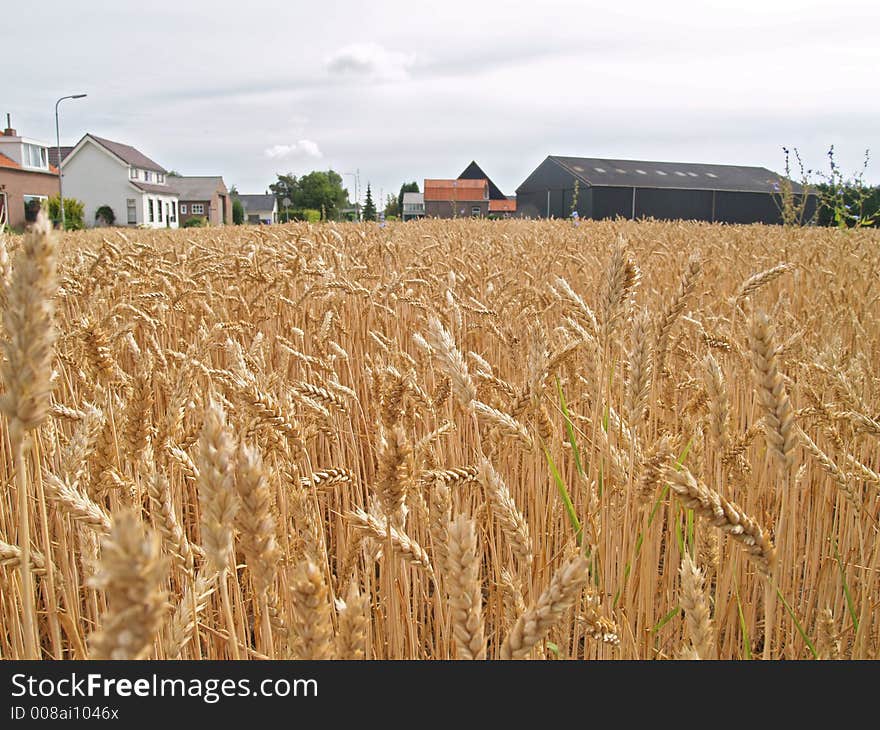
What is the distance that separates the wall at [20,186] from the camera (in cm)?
4262

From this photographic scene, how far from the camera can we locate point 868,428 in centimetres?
145

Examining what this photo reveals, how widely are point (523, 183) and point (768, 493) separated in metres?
46.0

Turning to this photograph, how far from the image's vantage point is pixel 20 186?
1761 inches

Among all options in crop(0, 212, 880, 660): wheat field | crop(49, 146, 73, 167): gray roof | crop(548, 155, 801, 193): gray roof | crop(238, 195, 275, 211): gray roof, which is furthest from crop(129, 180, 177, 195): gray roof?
crop(0, 212, 880, 660): wheat field

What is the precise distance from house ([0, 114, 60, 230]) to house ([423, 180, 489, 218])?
90.4ft

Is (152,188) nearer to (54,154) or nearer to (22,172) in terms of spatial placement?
(54,154)

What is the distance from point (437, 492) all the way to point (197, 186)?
77.5 m

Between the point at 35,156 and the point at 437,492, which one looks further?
the point at 35,156

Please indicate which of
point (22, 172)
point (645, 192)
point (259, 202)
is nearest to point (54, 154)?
point (22, 172)

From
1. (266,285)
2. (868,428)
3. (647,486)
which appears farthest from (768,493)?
(266,285)

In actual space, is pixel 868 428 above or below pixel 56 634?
above

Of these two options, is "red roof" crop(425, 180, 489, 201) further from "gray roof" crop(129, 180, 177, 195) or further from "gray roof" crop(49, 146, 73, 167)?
"gray roof" crop(49, 146, 73, 167)

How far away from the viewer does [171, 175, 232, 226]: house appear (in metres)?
71.2
